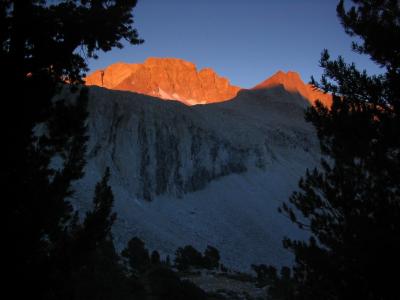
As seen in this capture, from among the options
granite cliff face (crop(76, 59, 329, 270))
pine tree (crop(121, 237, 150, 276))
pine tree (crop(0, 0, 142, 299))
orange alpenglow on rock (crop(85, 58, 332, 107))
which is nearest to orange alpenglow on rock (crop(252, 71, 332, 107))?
orange alpenglow on rock (crop(85, 58, 332, 107))

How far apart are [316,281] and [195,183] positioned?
1754 inches

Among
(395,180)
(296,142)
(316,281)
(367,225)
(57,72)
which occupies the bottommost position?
(316,281)

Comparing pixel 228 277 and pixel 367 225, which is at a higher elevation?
pixel 367 225

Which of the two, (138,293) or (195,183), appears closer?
(138,293)

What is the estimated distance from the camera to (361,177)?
912 cm

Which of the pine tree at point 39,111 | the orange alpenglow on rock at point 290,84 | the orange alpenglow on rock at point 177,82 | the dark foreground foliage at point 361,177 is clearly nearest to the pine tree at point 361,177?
the dark foreground foliage at point 361,177

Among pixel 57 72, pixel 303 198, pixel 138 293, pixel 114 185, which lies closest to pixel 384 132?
pixel 303 198

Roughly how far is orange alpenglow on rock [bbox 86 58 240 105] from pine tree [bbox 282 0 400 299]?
14777 centimetres

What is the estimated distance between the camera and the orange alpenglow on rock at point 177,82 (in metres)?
160

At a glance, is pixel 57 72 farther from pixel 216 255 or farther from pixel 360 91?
pixel 216 255

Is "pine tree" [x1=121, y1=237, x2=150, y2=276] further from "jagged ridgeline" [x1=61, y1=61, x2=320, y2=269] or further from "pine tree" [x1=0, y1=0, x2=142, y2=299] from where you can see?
"pine tree" [x1=0, y1=0, x2=142, y2=299]

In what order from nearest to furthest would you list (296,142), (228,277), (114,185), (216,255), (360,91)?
(360,91)
(228,277)
(216,255)
(114,185)
(296,142)

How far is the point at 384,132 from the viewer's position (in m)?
7.54

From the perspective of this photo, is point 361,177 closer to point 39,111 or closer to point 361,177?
point 361,177
